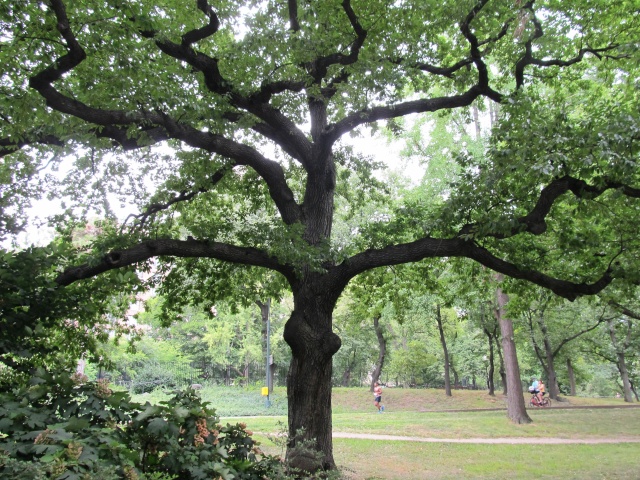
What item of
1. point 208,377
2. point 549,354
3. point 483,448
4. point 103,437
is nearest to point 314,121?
point 103,437

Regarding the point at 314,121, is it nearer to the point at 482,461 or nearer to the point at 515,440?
the point at 482,461

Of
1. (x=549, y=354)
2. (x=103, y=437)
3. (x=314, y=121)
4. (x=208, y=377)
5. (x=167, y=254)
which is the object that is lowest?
(x=208, y=377)

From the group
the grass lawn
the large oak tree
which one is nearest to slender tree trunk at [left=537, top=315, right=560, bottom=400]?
the grass lawn

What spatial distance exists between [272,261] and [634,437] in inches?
497

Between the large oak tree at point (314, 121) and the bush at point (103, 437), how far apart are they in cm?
317

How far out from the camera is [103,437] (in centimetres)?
276

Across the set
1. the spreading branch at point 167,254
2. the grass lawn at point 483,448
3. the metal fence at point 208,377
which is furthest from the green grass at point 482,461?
the metal fence at point 208,377

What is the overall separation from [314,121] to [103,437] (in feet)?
24.2

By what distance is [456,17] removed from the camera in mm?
7449

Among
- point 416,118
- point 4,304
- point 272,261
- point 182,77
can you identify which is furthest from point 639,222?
point 416,118

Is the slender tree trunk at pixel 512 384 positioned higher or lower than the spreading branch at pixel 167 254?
lower

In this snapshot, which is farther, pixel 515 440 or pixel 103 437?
pixel 515 440

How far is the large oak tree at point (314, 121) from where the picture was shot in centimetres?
605

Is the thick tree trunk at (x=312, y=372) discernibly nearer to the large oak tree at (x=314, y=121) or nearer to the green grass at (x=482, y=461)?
the large oak tree at (x=314, y=121)
